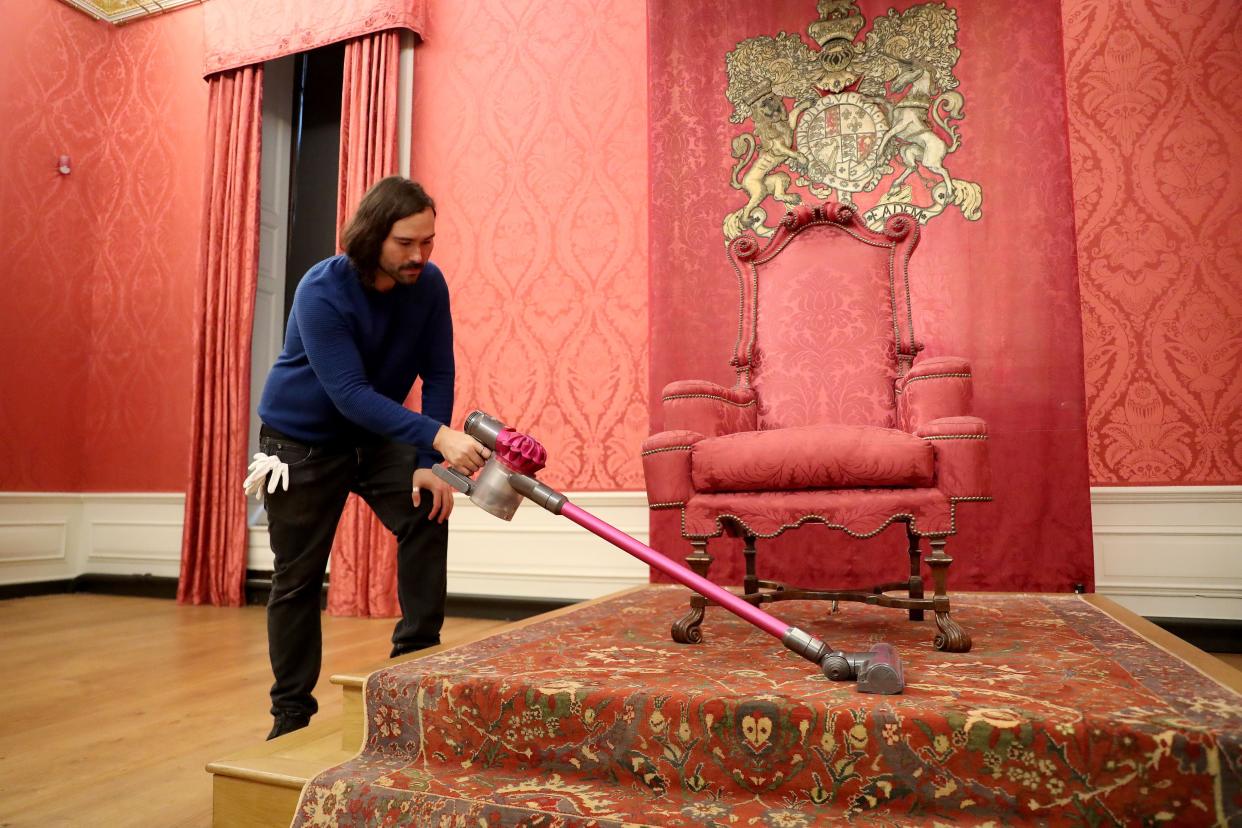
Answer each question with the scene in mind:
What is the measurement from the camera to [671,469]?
195cm

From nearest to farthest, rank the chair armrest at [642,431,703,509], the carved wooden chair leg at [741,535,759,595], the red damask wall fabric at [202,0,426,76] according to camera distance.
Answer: the chair armrest at [642,431,703,509] < the carved wooden chair leg at [741,535,759,595] < the red damask wall fabric at [202,0,426,76]

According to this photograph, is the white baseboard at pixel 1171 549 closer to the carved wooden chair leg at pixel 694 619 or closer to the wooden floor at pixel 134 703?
the carved wooden chair leg at pixel 694 619

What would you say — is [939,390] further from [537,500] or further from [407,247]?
[407,247]

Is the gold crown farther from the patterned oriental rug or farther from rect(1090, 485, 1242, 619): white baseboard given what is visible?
the patterned oriental rug

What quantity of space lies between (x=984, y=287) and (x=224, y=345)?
3627 millimetres

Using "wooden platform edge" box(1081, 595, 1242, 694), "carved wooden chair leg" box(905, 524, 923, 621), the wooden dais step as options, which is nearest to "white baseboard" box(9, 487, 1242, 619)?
"wooden platform edge" box(1081, 595, 1242, 694)

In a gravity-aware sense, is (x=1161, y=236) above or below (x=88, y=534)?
above

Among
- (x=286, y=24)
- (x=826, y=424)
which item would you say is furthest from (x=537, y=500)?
(x=286, y=24)

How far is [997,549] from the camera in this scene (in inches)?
111

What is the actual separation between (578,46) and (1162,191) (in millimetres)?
2423

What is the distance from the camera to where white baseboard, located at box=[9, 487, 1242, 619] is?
2.74 metres

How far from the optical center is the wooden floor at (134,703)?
5.01 feet

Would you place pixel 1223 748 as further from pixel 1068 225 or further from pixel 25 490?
pixel 25 490

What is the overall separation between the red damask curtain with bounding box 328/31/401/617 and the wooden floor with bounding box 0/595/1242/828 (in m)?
0.16
